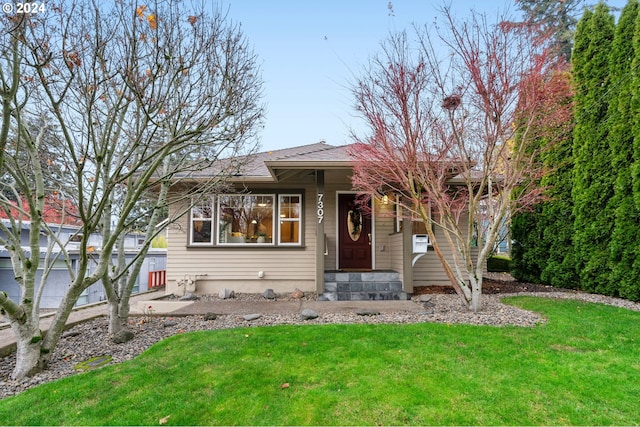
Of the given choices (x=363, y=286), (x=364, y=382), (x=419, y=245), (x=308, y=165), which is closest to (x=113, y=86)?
(x=308, y=165)

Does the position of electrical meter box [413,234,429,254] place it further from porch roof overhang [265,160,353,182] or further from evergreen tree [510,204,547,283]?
evergreen tree [510,204,547,283]

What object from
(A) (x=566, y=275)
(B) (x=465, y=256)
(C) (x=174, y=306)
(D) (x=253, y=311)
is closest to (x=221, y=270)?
(C) (x=174, y=306)

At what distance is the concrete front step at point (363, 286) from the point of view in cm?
695

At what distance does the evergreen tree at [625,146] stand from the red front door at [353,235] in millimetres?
5055

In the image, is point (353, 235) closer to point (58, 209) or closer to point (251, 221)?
point (251, 221)

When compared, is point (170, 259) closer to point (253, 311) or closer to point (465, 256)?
point (253, 311)

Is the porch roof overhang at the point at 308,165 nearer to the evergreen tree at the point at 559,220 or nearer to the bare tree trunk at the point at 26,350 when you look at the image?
the bare tree trunk at the point at 26,350

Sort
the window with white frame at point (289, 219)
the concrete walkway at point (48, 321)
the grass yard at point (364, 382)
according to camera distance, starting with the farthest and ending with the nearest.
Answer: the window with white frame at point (289, 219), the concrete walkway at point (48, 321), the grass yard at point (364, 382)

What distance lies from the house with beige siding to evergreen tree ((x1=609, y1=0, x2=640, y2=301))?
355cm

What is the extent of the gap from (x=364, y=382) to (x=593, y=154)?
748 cm

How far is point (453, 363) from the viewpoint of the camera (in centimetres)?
334

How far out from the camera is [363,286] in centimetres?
716

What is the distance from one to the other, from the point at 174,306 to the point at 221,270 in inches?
77.6


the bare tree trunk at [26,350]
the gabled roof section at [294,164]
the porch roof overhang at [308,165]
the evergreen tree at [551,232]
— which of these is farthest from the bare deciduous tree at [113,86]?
the evergreen tree at [551,232]
